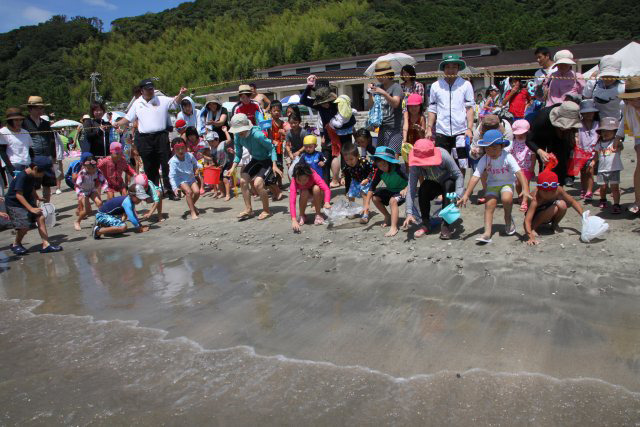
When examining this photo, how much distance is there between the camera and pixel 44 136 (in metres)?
10.1

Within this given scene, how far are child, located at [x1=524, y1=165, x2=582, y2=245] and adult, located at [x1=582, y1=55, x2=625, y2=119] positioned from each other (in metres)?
1.52

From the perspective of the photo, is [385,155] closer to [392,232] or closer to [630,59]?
[392,232]

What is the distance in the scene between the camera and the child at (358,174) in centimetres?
744

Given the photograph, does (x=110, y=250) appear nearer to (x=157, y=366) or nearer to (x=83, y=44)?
(x=157, y=366)

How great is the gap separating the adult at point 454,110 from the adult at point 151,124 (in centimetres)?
471

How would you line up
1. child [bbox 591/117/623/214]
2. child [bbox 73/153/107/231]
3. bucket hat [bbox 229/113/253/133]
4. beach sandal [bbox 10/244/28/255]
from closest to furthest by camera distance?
child [bbox 591/117/623/214] → beach sandal [bbox 10/244/28/255] → bucket hat [bbox 229/113/253/133] → child [bbox 73/153/107/231]

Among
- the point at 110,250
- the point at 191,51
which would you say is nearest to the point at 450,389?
the point at 110,250

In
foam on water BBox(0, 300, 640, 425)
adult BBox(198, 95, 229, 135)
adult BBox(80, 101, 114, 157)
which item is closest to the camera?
foam on water BBox(0, 300, 640, 425)

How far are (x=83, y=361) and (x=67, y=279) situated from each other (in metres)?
2.70

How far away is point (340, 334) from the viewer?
4.55 meters

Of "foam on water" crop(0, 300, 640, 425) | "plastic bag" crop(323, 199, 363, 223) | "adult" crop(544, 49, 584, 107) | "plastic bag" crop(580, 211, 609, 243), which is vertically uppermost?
"adult" crop(544, 49, 584, 107)

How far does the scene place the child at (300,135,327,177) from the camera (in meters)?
8.27

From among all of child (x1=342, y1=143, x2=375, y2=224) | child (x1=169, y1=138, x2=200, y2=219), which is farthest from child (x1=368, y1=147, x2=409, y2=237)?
child (x1=169, y1=138, x2=200, y2=219)

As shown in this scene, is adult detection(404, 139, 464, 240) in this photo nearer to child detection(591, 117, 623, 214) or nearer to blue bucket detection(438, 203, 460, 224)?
blue bucket detection(438, 203, 460, 224)
